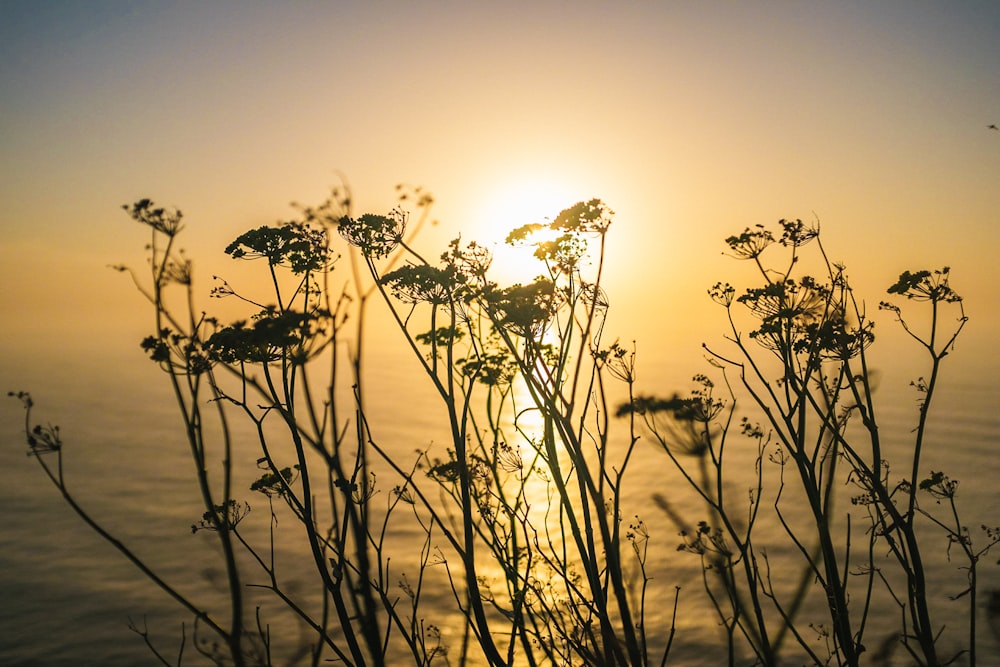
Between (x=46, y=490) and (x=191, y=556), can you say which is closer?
(x=191, y=556)

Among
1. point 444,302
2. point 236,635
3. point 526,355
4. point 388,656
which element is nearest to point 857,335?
point 526,355

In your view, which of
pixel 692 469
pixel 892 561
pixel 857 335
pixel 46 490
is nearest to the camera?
pixel 857 335

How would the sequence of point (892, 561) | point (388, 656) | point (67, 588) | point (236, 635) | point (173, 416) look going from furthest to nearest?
point (173, 416) < point (892, 561) < point (67, 588) < point (388, 656) < point (236, 635)

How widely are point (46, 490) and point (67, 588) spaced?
1173 inches

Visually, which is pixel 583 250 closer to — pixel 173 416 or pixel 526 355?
pixel 526 355

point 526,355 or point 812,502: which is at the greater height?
point 526,355

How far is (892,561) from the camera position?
157 feet

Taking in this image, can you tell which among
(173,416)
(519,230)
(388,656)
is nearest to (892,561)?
(388,656)

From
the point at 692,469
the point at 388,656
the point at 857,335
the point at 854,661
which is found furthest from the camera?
the point at 692,469

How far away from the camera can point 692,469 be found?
8225 centimetres

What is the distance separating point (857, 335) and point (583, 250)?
2.64 metres

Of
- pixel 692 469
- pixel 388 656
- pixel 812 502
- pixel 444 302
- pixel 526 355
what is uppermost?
pixel 444 302

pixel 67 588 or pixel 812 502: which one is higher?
pixel 812 502

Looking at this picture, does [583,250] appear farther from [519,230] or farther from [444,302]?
[444,302]
